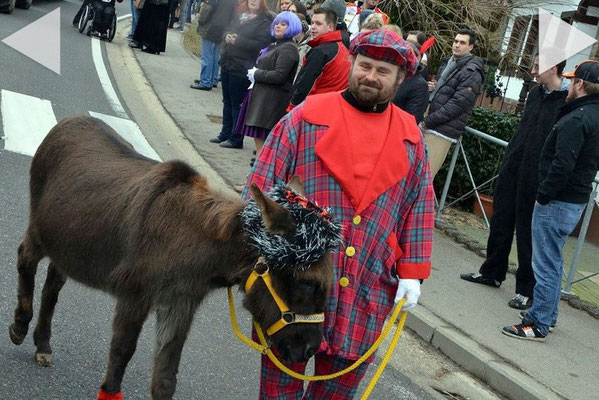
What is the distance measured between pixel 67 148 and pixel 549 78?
401cm

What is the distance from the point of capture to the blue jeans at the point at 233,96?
428 inches

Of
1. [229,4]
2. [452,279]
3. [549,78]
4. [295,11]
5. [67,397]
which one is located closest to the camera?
[67,397]

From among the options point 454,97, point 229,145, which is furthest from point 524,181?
point 229,145

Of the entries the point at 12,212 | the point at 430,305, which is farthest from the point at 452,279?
the point at 12,212

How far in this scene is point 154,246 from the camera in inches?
147

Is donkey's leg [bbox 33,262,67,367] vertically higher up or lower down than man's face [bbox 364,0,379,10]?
lower down

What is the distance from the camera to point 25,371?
4656mm

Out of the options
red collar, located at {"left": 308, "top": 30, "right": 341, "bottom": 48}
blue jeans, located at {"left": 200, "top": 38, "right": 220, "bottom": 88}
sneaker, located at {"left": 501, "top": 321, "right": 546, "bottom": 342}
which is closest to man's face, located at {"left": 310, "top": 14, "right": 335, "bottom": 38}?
red collar, located at {"left": 308, "top": 30, "right": 341, "bottom": 48}

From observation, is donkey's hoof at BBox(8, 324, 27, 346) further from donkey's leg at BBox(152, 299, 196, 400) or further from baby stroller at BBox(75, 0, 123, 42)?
baby stroller at BBox(75, 0, 123, 42)

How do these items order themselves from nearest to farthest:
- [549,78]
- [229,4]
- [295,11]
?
[549,78] → [295,11] → [229,4]

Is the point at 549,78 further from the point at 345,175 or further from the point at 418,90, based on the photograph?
the point at 345,175

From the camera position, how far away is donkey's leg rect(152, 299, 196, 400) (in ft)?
12.2

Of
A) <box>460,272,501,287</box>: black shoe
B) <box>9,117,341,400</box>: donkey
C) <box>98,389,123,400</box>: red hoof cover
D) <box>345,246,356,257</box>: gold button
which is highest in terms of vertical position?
<box>345,246,356,257</box>: gold button

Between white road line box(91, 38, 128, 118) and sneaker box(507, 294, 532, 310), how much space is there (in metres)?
6.06
